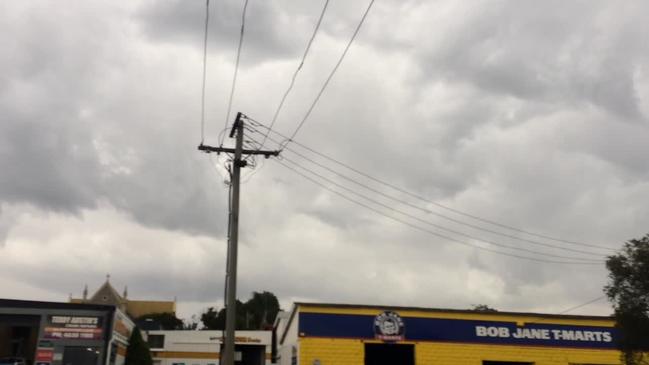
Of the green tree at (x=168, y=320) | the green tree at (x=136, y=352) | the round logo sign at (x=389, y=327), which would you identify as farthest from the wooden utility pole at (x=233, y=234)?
the green tree at (x=168, y=320)

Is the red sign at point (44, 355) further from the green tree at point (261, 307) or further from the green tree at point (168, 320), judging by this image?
the green tree at point (168, 320)

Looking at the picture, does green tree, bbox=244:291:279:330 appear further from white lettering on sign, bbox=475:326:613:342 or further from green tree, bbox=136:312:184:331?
white lettering on sign, bbox=475:326:613:342

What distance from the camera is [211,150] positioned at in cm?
2102

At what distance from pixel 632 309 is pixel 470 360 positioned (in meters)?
10.5

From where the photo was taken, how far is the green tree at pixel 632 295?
18.6 metres

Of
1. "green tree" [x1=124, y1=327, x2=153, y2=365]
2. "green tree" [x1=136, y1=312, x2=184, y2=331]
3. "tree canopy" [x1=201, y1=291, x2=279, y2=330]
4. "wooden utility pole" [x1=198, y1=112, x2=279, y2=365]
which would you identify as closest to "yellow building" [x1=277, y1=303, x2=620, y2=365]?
"wooden utility pole" [x1=198, y1=112, x2=279, y2=365]

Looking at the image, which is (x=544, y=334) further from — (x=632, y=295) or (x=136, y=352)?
(x=136, y=352)

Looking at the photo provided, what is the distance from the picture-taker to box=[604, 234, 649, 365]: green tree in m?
18.6

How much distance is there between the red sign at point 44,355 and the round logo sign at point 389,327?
19615 millimetres

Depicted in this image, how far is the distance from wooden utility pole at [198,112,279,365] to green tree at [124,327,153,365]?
27756mm

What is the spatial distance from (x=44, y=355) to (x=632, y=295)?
3072 centimetres

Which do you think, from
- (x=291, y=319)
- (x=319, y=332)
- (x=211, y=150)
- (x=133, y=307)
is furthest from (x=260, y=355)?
(x=133, y=307)

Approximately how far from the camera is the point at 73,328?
3450 centimetres

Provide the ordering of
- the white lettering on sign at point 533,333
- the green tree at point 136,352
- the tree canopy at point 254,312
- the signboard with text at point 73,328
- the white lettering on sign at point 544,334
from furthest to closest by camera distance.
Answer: the tree canopy at point 254,312
the green tree at point 136,352
the signboard with text at point 73,328
the white lettering on sign at point 533,333
the white lettering on sign at point 544,334
